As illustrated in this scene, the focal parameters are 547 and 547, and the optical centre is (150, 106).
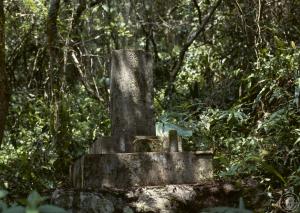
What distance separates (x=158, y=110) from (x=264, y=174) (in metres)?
2.70

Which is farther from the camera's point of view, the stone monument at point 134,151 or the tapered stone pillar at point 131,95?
the tapered stone pillar at point 131,95

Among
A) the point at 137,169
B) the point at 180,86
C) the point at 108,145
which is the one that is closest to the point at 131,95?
the point at 108,145

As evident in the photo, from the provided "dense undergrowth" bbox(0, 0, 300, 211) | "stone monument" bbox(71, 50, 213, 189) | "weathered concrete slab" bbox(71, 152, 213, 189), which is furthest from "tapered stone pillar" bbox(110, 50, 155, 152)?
"dense undergrowth" bbox(0, 0, 300, 211)

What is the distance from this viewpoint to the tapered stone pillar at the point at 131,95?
4984mm

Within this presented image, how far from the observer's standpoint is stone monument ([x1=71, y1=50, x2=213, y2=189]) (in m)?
4.53

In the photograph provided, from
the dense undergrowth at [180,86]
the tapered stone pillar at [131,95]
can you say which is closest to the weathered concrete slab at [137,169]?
the tapered stone pillar at [131,95]

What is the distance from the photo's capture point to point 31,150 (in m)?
7.67

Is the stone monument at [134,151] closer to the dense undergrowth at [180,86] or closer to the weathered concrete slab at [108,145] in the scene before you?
the weathered concrete slab at [108,145]

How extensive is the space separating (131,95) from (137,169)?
0.81 m

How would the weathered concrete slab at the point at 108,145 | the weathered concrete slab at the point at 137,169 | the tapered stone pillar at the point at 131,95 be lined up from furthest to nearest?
the tapered stone pillar at the point at 131,95 < the weathered concrete slab at the point at 108,145 < the weathered concrete slab at the point at 137,169

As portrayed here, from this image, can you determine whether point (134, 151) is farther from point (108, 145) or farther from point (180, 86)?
point (180, 86)

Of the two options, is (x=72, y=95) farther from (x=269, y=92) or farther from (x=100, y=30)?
(x=269, y=92)

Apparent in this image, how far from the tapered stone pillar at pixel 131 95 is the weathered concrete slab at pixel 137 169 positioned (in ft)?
1.33

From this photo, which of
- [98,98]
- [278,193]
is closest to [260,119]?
[278,193]
